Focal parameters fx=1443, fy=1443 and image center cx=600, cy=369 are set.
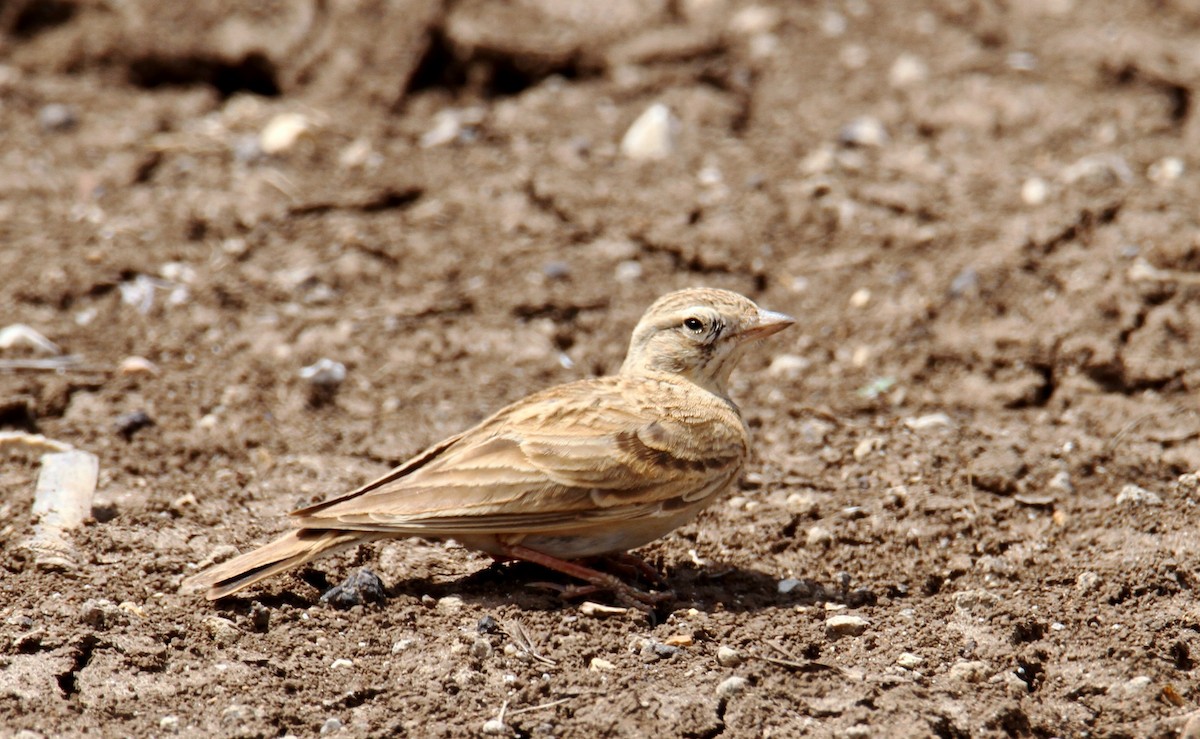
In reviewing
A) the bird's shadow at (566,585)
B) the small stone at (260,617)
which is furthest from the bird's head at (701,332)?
the small stone at (260,617)

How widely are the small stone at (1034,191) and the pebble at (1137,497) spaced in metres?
2.64

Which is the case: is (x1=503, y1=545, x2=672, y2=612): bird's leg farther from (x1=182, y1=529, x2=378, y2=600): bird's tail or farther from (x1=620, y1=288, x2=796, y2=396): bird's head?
(x1=620, y1=288, x2=796, y2=396): bird's head

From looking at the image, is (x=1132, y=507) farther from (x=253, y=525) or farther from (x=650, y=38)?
(x=650, y=38)

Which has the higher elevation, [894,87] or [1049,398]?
[894,87]

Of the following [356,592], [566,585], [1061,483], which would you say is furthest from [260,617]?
[1061,483]

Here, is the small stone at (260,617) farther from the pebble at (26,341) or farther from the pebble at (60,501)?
the pebble at (26,341)

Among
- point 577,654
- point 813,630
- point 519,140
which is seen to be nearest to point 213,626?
point 577,654

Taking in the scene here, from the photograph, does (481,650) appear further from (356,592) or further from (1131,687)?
(1131,687)

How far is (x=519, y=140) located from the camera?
9.11 metres

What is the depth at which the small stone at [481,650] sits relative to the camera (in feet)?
15.5

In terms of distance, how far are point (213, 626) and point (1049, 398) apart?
13.3ft

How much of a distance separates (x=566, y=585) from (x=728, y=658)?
757 mm

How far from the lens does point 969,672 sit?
4.71 meters

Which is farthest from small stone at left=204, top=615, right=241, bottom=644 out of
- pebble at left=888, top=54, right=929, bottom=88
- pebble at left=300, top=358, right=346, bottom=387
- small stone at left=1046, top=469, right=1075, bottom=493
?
pebble at left=888, top=54, right=929, bottom=88
